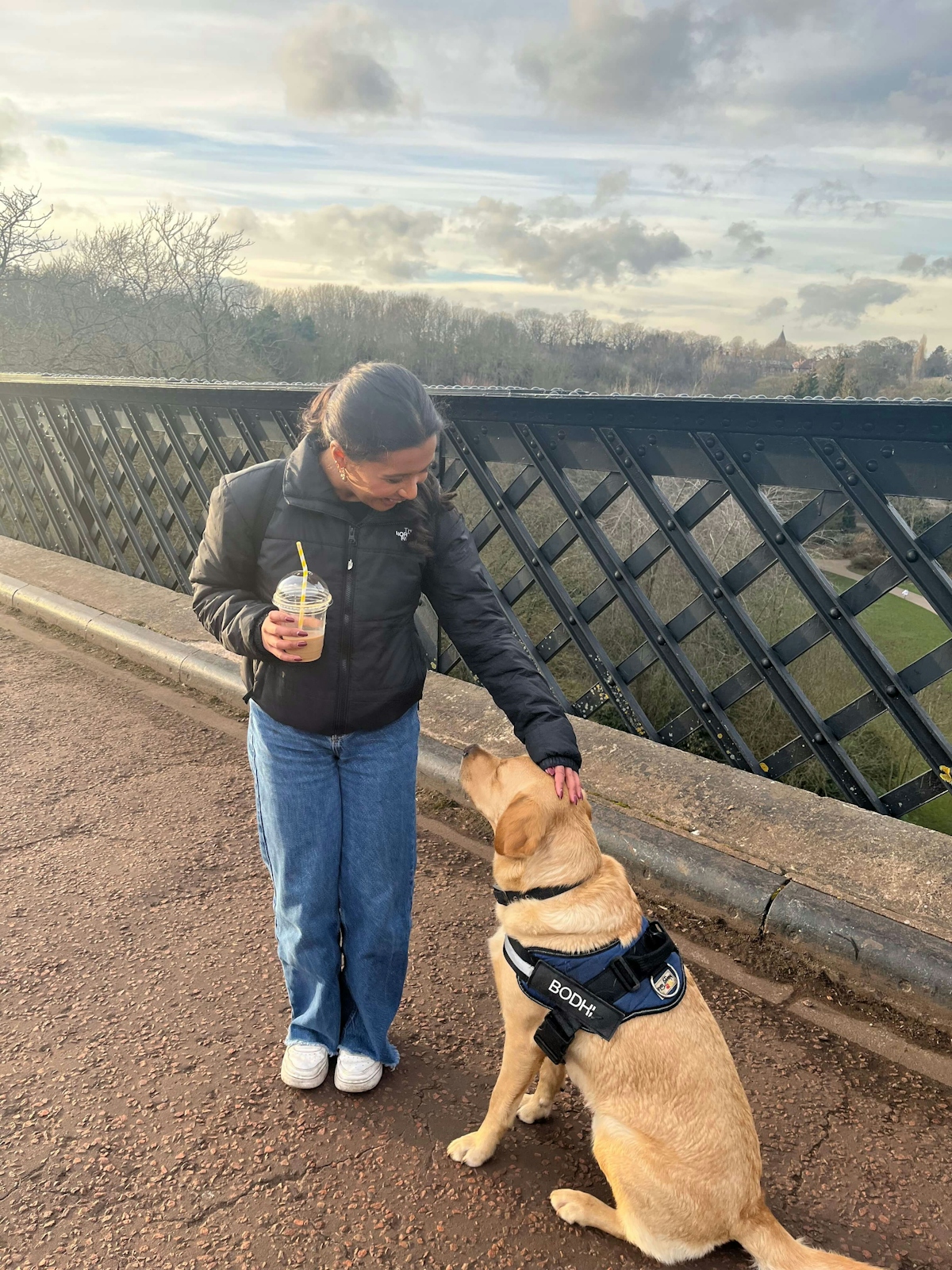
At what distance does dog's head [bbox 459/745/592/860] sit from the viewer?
2.14 metres

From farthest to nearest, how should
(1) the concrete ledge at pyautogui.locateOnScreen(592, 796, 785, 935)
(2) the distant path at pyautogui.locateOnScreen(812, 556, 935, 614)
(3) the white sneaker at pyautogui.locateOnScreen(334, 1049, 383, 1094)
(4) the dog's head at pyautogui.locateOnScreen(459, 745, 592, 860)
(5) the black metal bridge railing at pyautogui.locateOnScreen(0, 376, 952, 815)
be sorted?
(2) the distant path at pyautogui.locateOnScreen(812, 556, 935, 614) < (5) the black metal bridge railing at pyautogui.locateOnScreen(0, 376, 952, 815) < (1) the concrete ledge at pyautogui.locateOnScreen(592, 796, 785, 935) < (3) the white sneaker at pyautogui.locateOnScreen(334, 1049, 383, 1094) < (4) the dog's head at pyautogui.locateOnScreen(459, 745, 592, 860)

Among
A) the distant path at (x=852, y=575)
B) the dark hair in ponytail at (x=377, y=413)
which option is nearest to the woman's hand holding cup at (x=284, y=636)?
the dark hair in ponytail at (x=377, y=413)

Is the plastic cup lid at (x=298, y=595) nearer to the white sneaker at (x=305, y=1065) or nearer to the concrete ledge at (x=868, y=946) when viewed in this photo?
the white sneaker at (x=305, y=1065)

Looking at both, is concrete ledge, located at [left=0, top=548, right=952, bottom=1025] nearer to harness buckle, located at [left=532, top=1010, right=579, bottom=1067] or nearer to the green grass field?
the green grass field

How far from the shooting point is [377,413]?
80.0 inches

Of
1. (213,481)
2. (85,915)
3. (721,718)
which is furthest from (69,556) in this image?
(721,718)

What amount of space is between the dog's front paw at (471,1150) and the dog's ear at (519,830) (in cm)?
78

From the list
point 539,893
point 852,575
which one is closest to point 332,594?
point 539,893

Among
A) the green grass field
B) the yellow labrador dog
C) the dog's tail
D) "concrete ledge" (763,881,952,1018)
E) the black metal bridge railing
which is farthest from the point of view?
the green grass field

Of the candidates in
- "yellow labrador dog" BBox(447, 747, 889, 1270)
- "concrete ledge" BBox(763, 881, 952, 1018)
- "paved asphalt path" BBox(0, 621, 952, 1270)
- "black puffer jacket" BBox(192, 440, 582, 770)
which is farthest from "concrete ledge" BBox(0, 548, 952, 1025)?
"black puffer jacket" BBox(192, 440, 582, 770)

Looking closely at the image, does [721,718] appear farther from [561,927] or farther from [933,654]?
[561,927]

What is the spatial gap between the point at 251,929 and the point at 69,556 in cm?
657

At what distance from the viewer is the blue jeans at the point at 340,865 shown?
2350mm

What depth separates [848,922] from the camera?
297 cm
